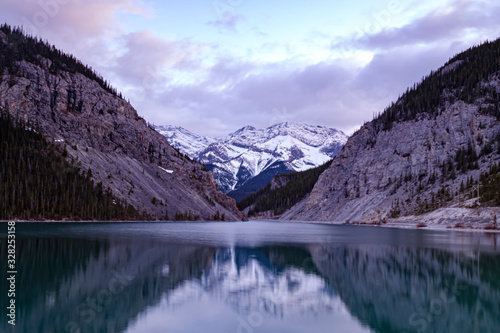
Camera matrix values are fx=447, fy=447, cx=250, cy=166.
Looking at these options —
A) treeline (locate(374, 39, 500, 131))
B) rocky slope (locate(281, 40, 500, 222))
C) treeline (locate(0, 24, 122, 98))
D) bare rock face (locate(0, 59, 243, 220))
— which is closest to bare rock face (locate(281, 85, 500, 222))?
rocky slope (locate(281, 40, 500, 222))

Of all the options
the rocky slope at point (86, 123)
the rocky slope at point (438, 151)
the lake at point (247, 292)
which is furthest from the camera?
the rocky slope at point (86, 123)

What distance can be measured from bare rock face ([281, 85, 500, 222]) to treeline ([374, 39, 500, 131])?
3.06 m

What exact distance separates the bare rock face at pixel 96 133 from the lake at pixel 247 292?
112339 mm

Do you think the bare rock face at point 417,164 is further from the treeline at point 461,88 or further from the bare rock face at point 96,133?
the bare rock face at point 96,133

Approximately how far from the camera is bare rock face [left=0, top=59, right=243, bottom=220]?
15662 centimetres

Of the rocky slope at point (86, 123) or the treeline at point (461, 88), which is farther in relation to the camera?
the treeline at point (461, 88)

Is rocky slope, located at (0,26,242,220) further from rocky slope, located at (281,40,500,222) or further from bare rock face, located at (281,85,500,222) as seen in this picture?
rocky slope, located at (281,40,500,222)

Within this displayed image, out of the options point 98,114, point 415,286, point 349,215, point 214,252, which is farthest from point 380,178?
point 415,286

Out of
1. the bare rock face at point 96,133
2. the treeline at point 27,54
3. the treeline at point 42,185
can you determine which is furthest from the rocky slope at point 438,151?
the treeline at point 27,54

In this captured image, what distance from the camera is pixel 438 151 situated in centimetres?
16138

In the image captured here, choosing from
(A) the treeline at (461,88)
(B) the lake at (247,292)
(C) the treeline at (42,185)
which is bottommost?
(B) the lake at (247,292)

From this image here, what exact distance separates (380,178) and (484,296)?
15596 cm

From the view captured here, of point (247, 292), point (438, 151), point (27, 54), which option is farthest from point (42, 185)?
point (438, 151)

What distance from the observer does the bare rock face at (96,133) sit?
157 m
